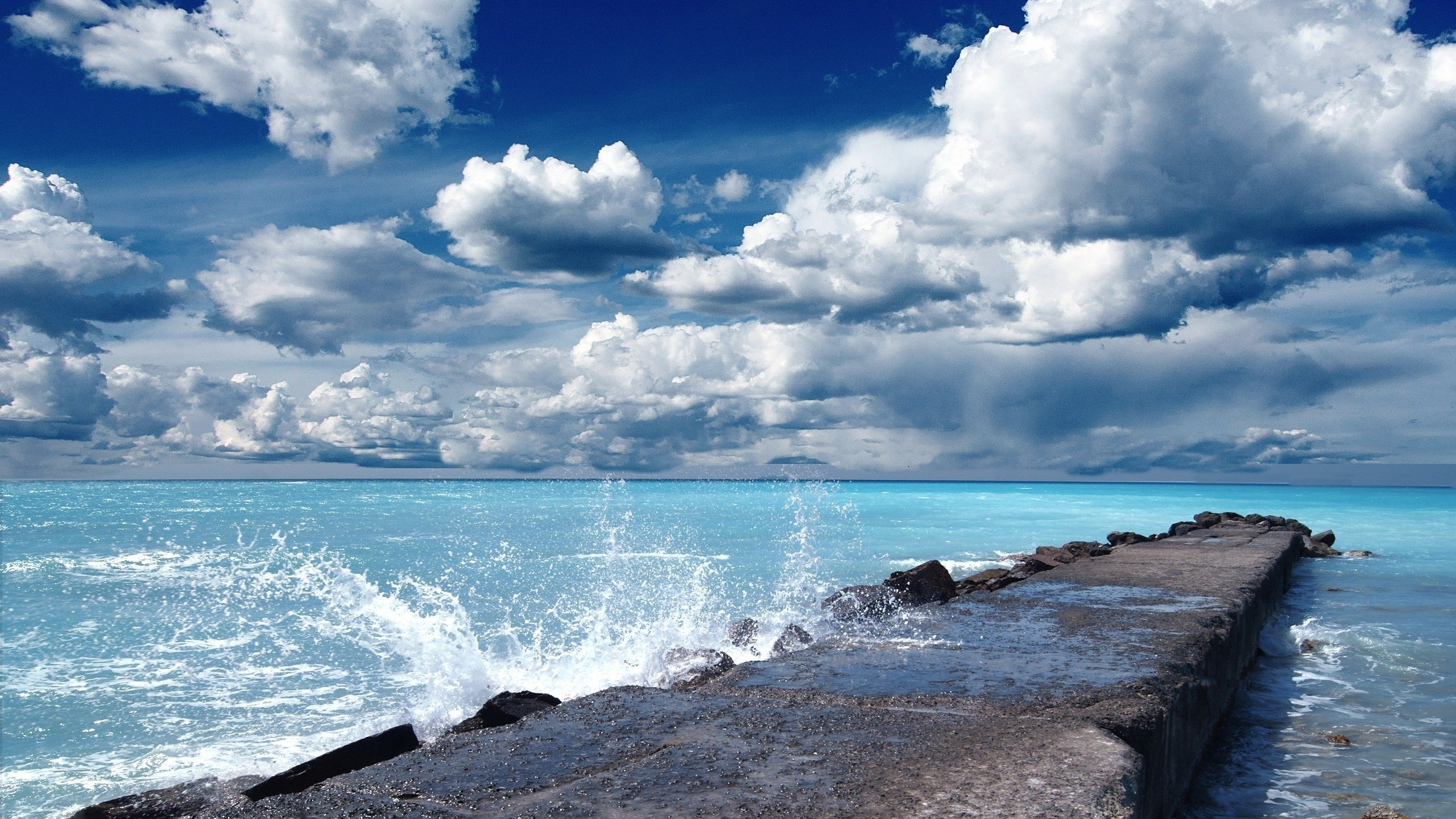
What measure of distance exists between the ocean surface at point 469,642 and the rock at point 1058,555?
2641mm

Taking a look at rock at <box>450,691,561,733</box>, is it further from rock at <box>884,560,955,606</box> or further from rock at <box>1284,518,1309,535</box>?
rock at <box>1284,518,1309,535</box>

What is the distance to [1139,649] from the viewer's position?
466cm

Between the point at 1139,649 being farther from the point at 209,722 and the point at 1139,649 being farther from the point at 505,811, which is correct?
the point at 209,722

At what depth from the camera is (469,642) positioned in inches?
412

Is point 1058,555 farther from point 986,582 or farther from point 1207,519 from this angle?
point 1207,519

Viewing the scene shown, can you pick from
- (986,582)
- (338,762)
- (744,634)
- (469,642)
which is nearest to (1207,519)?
(986,582)

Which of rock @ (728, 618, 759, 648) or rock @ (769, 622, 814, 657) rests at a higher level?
rock @ (769, 622, 814, 657)

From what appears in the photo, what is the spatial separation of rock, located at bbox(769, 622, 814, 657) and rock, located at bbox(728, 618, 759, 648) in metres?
1.14

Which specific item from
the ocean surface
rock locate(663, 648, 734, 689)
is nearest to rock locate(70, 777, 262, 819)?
the ocean surface

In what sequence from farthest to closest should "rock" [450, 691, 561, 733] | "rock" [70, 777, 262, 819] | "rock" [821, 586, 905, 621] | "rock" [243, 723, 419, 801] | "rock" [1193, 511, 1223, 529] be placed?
"rock" [1193, 511, 1223, 529]
"rock" [821, 586, 905, 621]
"rock" [450, 691, 561, 733]
"rock" [70, 777, 262, 819]
"rock" [243, 723, 419, 801]

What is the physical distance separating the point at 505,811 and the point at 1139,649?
142 inches

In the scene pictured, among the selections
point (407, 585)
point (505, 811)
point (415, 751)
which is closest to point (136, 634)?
point (407, 585)

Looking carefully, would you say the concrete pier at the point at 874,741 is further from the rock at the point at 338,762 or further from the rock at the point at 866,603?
the rock at the point at 866,603

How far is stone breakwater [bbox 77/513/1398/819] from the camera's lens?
2461 mm
